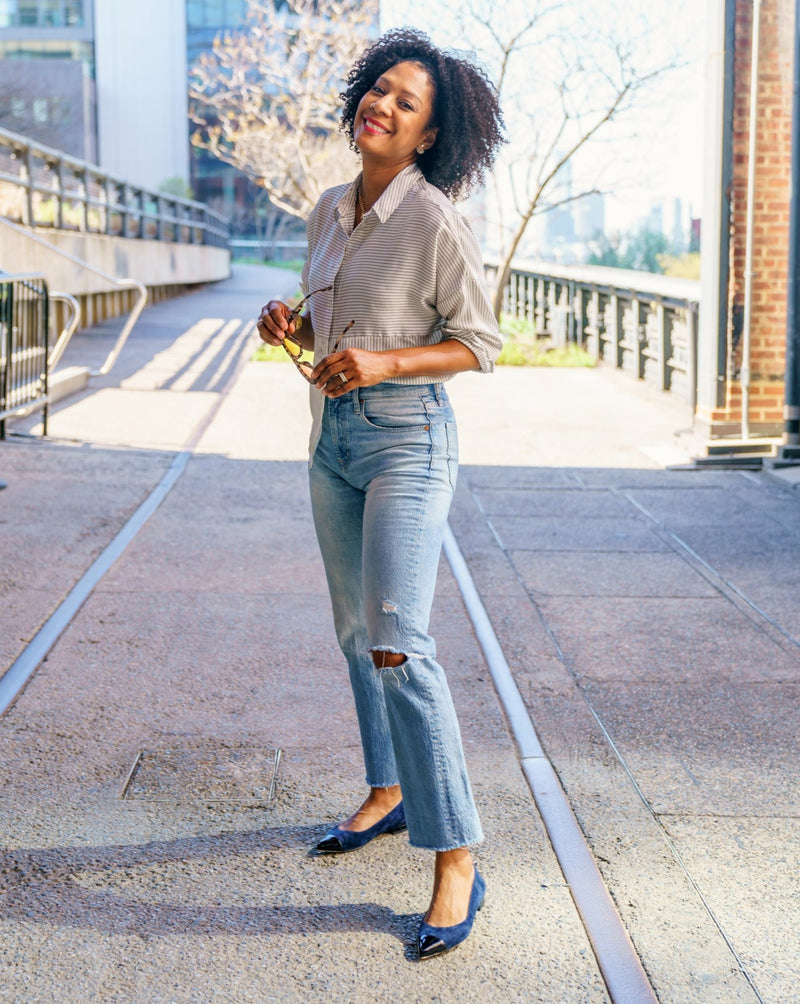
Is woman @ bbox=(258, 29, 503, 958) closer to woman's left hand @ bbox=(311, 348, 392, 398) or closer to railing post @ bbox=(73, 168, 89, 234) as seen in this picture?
woman's left hand @ bbox=(311, 348, 392, 398)

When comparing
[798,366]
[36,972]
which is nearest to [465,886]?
[36,972]

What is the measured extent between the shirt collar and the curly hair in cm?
8

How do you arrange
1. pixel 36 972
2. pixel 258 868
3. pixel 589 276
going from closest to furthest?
pixel 36 972
pixel 258 868
pixel 589 276

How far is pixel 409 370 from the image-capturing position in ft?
10.2

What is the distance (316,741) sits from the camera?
451cm

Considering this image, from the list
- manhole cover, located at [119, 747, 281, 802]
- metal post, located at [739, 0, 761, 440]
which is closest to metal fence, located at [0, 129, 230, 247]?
metal post, located at [739, 0, 761, 440]

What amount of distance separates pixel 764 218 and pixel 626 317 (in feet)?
24.6

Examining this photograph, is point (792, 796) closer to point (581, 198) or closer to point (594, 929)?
point (594, 929)

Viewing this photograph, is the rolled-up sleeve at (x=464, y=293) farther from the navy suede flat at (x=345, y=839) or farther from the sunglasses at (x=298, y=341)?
the navy suede flat at (x=345, y=839)

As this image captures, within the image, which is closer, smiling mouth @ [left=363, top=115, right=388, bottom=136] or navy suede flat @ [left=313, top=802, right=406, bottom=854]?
smiling mouth @ [left=363, top=115, right=388, bottom=136]

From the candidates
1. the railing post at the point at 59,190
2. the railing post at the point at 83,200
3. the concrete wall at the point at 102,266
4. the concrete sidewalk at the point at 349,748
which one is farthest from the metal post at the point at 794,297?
the railing post at the point at 83,200

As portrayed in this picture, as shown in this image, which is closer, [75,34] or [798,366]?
[798,366]

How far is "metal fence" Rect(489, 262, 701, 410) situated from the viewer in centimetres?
1512

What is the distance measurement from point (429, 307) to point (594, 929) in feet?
A: 4.99
